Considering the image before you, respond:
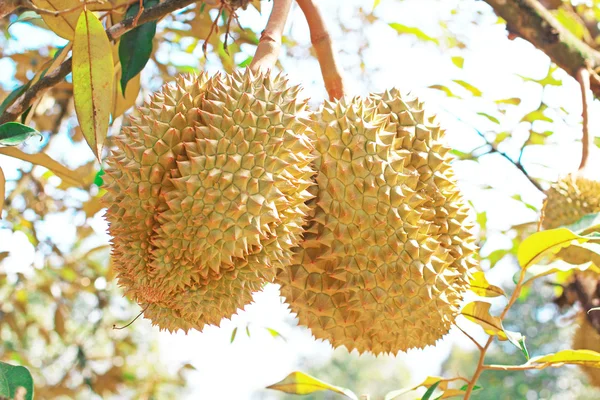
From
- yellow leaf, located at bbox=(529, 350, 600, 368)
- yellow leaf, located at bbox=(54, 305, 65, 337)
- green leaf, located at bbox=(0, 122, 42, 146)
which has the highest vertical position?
yellow leaf, located at bbox=(54, 305, 65, 337)

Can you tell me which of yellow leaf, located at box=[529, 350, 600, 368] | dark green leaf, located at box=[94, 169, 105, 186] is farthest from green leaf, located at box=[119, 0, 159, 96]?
yellow leaf, located at box=[529, 350, 600, 368]

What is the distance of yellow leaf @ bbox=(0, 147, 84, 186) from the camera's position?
Result: 39.5 inches

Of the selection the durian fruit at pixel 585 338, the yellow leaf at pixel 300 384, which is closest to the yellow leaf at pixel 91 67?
the yellow leaf at pixel 300 384

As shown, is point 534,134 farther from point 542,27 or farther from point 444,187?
point 444,187

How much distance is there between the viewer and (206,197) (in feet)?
2.59

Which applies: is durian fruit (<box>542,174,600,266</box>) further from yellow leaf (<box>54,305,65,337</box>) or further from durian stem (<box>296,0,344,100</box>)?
yellow leaf (<box>54,305,65,337</box>)

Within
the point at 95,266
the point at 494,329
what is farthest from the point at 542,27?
the point at 95,266

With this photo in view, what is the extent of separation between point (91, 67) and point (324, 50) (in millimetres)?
476

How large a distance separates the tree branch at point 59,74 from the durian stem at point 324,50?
26 cm

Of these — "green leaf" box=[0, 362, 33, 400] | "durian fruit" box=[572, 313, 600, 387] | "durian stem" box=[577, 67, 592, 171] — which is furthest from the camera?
"durian fruit" box=[572, 313, 600, 387]

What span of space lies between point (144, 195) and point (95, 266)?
211 centimetres

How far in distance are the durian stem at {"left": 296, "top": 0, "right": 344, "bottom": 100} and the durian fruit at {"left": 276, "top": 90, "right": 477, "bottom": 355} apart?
0.12 meters

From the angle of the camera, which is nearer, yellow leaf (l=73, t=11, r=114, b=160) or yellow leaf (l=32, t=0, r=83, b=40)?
yellow leaf (l=73, t=11, r=114, b=160)

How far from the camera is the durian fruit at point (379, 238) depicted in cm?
92
